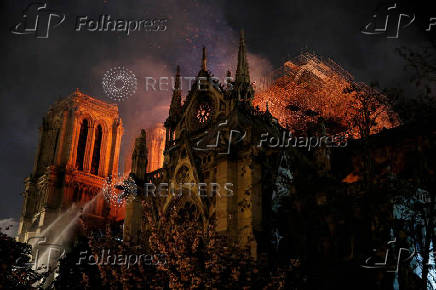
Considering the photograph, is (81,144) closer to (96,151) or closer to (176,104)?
(96,151)

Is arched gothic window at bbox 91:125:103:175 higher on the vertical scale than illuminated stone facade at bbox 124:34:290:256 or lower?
higher

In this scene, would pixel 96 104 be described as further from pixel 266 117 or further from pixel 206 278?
pixel 206 278

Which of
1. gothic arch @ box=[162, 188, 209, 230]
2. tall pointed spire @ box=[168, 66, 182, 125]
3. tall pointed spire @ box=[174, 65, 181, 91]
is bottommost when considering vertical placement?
gothic arch @ box=[162, 188, 209, 230]

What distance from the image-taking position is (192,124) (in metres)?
32.7

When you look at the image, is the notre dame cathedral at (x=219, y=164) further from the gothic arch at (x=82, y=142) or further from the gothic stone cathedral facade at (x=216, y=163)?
the gothic arch at (x=82, y=142)

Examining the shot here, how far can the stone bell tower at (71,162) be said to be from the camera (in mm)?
68250

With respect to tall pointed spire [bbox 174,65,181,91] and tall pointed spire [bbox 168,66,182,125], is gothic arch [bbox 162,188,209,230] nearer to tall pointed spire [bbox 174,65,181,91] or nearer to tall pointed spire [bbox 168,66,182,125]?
tall pointed spire [bbox 168,66,182,125]

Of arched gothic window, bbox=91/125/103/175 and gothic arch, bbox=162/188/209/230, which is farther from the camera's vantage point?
arched gothic window, bbox=91/125/103/175

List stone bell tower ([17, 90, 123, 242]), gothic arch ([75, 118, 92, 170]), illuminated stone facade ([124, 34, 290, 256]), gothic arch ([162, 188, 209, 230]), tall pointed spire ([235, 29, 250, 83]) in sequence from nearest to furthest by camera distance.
Answer: illuminated stone facade ([124, 34, 290, 256]) → gothic arch ([162, 188, 209, 230]) → tall pointed spire ([235, 29, 250, 83]) → stone bell tower ([17, 90, 123, 242]) → gothic arch ([75, 118, 92, 170])

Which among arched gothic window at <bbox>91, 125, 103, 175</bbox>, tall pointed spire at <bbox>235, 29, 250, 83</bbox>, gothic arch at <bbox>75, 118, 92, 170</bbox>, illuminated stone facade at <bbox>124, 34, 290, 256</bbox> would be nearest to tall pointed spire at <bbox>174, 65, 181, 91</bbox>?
illuminated stone facade at <bbox>124, 34, 290, 256</bbox>

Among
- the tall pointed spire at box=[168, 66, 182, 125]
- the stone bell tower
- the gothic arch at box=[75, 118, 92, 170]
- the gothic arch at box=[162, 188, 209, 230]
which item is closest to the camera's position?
the gothic arch at box=[162, 188, 209, 230]

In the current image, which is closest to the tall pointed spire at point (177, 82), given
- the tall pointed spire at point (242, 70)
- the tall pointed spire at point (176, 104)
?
the tall pointed spire at point (176, 104)

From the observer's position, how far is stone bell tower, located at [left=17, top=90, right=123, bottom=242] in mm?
68250

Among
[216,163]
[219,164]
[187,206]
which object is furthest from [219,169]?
[187,206]
